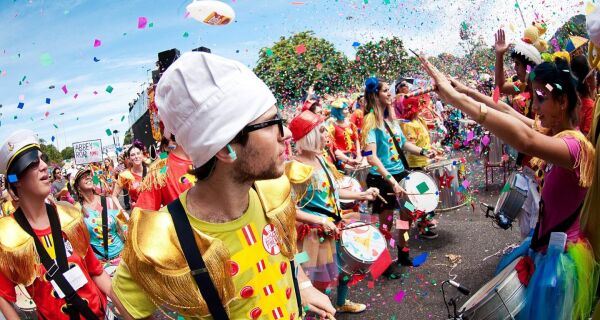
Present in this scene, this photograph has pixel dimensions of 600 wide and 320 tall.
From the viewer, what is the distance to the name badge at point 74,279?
257 cm

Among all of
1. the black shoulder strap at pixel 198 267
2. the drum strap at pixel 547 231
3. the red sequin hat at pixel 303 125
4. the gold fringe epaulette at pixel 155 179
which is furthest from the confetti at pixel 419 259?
the black shoulder strap at pixel 198 267

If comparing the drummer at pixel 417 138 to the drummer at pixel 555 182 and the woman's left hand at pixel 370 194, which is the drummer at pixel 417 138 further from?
the drummer at pixel 555 182

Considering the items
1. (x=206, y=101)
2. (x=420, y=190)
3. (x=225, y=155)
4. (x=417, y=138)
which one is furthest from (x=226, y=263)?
(x=417, y=138)

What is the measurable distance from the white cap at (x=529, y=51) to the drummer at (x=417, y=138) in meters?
1.76

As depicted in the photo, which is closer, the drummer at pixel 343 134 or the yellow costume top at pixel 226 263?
the yellow costume top at pixel 226 263

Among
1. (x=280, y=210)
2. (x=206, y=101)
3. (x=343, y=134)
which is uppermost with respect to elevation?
(x=206, y=101)

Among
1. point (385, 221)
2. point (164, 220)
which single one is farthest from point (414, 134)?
point (164, 220)

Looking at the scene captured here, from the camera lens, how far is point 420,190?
5625 mm

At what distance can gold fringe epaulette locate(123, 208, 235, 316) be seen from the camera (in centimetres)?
142

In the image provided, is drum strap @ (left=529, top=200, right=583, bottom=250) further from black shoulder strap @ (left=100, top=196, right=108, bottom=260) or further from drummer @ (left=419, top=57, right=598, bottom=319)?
black shoulder strap @ (left=100, top=196, right=108, bottom=260)

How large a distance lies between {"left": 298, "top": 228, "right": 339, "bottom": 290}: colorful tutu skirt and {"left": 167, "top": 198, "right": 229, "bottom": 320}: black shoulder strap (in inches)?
98.3

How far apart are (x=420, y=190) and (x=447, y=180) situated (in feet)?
2.73

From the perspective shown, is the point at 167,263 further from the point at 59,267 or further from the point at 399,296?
the point at 399,296

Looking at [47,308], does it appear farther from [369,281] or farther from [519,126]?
[369,281]
